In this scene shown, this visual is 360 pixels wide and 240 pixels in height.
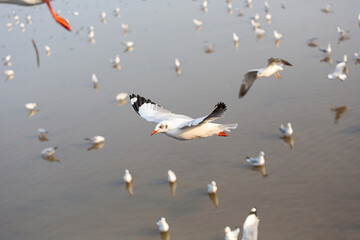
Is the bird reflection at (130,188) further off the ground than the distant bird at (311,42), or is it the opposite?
the distant bird at (311,42)

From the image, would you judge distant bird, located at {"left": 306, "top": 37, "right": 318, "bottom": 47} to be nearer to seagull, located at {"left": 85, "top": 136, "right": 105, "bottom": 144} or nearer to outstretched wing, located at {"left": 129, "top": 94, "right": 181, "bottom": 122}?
seagull, located at {"left": 85, "top": 136, "right": 105, "bottom": 144}

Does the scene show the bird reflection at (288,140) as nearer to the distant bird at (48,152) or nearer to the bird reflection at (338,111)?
the bird reflection at (338,111)

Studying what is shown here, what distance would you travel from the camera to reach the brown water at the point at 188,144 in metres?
12.2

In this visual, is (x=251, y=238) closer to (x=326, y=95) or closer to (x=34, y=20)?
(x=326, y=95)

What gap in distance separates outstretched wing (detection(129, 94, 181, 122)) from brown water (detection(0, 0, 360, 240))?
179 inches

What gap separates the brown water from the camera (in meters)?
12.2

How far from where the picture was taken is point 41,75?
25.0 m

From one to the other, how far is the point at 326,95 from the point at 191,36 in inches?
458

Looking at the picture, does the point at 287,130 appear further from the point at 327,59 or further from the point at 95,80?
the point at 95,80

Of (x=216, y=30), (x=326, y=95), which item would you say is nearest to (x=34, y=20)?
(x=216, y=30)

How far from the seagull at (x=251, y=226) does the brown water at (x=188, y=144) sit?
116 inches

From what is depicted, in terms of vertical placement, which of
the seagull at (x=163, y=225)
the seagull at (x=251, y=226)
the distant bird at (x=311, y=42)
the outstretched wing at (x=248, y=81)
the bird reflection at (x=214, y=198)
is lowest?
the seagull at (x=163, y=225)

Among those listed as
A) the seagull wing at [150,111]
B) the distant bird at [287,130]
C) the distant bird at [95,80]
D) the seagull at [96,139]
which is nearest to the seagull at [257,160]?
the distant bird at [287,130]

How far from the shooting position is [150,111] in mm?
8312
